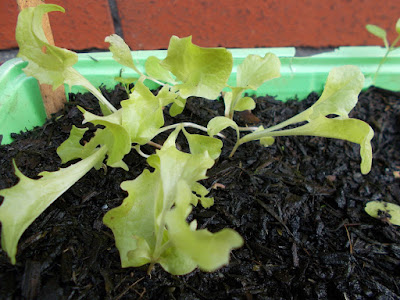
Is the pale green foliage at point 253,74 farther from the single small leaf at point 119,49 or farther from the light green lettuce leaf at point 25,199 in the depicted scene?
the light green lettuce leaf at point 25,199

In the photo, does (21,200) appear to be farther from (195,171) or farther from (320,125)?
(320,125)

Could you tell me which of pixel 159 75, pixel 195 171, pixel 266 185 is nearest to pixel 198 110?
pixel 159 75

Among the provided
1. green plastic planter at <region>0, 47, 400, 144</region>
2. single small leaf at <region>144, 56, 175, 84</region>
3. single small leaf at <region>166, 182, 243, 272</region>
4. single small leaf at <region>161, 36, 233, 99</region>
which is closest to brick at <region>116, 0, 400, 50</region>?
green plastic planter at <region>0, 47, 400, 144</region>

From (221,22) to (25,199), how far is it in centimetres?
79

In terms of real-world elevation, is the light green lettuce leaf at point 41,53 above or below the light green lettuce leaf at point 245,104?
above

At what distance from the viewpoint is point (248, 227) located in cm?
57

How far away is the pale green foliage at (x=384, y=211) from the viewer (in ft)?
2.05

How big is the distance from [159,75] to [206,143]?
200 mm

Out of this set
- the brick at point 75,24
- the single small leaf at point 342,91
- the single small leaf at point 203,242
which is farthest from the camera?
the brick at point 75,24

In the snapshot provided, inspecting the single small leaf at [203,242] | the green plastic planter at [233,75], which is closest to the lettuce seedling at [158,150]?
the single small leaf at [203,242]

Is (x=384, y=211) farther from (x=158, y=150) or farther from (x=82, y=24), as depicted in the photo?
(x=82, y=24)

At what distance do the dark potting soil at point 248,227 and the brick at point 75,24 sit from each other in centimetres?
26

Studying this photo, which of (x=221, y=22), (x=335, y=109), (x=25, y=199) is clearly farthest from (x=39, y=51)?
(x=221, y=22)

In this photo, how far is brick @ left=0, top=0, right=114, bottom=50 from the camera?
2.81ft
